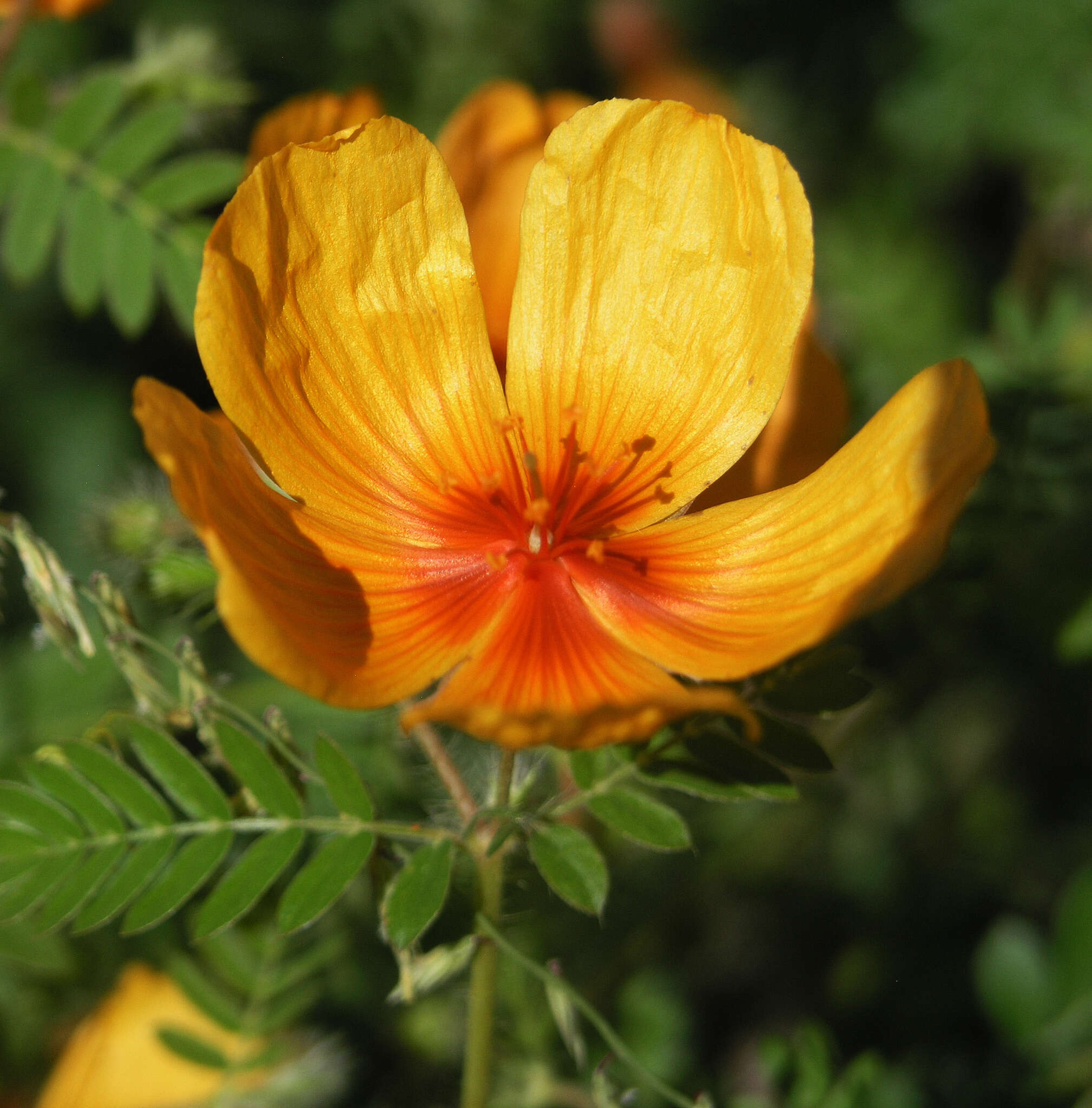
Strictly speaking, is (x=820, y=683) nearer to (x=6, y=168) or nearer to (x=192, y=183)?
(x=192, y=183)

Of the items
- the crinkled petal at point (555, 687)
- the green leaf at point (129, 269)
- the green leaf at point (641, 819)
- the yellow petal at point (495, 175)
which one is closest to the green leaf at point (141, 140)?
the green leaf at point (129, 269)

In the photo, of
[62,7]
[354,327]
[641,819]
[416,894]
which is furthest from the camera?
[62,7]

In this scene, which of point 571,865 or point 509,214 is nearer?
point 571,865

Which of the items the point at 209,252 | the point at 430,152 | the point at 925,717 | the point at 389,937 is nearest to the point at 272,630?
the point at 389,937

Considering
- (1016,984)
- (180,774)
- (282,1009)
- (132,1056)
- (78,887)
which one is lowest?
(1016,984)

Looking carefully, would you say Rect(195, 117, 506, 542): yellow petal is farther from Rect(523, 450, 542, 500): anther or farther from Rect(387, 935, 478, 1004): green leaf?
Rect(387, 935, 478, 1004): green leaf

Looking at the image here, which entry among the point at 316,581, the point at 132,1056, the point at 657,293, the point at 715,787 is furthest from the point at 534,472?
the point at 132,1056
